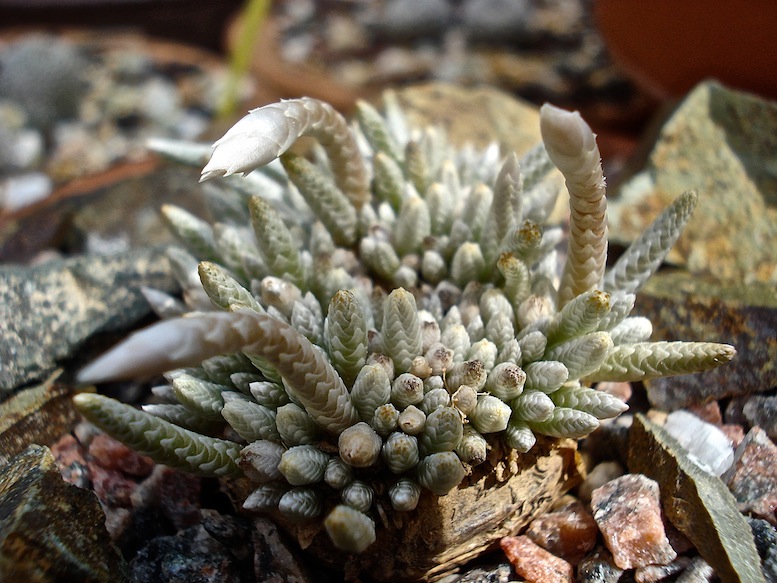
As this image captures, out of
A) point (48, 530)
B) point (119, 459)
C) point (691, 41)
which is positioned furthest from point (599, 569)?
point (691, 41)

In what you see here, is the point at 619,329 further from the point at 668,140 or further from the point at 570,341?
the point at 668,140

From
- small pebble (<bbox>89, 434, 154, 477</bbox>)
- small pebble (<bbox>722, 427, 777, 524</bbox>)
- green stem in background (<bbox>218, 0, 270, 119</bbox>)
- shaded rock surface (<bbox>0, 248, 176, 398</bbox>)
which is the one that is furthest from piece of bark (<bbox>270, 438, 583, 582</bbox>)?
green stem in background (<bbox>218, 0, 270, 119</bbox>)

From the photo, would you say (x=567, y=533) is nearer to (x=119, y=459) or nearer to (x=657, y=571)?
(x=657, y=571)

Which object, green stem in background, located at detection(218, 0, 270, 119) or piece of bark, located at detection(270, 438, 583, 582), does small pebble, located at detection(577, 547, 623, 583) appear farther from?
green stem in background, located at detection(218, 0, 270, 119)

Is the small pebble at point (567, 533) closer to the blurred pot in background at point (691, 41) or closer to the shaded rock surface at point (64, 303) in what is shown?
the shaded rock surface at point (64, 303)

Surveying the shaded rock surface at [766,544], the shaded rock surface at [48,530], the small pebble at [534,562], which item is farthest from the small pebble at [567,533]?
the shaded rock surface at [48,530]

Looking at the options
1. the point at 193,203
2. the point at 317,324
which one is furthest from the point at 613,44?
the point at 317,324
